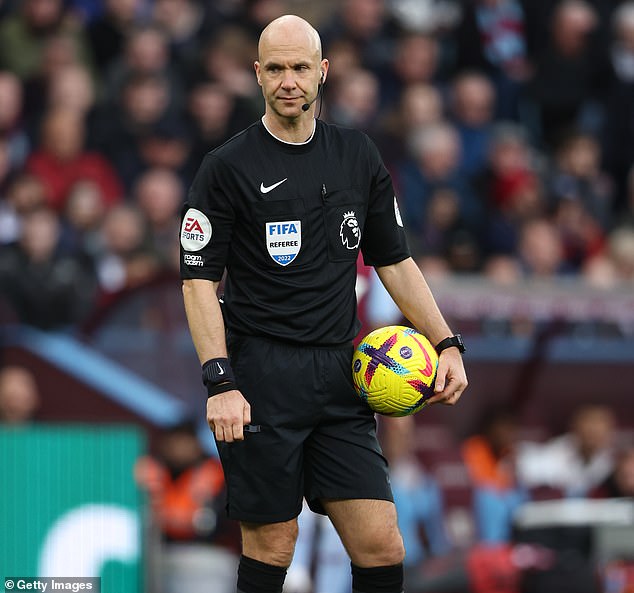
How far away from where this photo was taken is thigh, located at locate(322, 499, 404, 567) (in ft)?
16.7

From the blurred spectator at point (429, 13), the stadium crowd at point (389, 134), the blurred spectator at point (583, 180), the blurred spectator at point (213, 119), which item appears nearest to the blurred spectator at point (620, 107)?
the stadium crowd at point (389, 134)

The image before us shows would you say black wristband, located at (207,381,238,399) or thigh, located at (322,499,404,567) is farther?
thigh, located at (322,499,404,567)

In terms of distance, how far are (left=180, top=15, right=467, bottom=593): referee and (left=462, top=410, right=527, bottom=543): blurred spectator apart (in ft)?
A: 15.7

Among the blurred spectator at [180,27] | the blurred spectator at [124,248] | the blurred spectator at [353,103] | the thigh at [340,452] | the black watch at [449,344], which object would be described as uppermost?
the blurred spectator at [180,27]

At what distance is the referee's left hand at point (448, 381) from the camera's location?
5.18 m

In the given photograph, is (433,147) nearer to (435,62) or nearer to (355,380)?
(435,62)

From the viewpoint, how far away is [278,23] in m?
5.04

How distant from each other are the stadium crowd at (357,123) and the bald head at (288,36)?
4.70 m

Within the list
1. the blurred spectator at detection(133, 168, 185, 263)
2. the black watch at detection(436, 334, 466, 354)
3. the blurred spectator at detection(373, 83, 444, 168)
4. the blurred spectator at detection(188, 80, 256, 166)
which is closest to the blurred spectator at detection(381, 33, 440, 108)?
the blurred spectator at detection(373, 83, 444, 168)

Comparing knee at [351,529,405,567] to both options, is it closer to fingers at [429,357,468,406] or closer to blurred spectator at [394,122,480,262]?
fingers at [429,357,468,406]

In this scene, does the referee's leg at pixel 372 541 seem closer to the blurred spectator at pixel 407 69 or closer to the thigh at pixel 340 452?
the thigh at pixel 340 452

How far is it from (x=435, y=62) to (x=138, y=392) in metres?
5.64

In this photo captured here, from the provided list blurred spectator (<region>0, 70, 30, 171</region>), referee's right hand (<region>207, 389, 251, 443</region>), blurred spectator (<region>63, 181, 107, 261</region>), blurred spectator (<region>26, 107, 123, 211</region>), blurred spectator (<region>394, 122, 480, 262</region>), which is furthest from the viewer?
blurred spectator (<region>394, 122, 480, 262</region>)

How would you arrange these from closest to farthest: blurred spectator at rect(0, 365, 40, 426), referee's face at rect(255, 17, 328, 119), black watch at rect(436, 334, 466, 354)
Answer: referee's face at rect(255, 17, 328, 119) < black watch at rect(436, 334, 466, 354) < blurred spectator at rect(0, 365, 40, 426)
